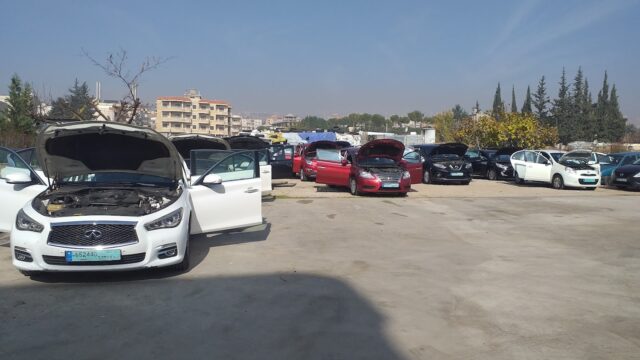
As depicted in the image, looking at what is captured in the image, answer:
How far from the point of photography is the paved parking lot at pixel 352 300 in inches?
167

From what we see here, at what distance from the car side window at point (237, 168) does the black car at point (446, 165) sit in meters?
14.2

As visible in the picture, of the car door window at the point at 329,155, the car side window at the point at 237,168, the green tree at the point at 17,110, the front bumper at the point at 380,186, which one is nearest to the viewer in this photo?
the car side window at the point at 237,168

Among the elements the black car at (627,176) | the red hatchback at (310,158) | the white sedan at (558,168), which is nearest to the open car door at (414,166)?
the red hatchback at (310,158)

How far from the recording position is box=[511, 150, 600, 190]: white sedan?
19.5 metres

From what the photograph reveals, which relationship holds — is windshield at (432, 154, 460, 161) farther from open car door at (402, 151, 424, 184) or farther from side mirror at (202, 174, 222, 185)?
side mirror at (202, 174, 222, 185)

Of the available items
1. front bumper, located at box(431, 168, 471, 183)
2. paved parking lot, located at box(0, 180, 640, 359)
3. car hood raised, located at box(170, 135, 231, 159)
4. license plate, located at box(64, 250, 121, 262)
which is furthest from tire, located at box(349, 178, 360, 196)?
license plate, located at box(64, 250, 121, 262)

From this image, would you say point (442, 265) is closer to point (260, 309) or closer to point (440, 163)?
point (260, 309)

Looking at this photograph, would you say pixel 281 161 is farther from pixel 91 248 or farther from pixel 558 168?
pixel 91 248

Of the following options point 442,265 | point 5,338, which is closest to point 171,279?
point 5,338

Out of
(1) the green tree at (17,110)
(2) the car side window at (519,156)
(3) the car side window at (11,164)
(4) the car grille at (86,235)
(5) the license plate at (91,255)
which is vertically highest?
(1) the green tree at (17,110)

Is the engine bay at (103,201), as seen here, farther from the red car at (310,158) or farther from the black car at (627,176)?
the black car at (627,176)

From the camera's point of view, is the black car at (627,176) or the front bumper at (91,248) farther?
the black car at (627,176)

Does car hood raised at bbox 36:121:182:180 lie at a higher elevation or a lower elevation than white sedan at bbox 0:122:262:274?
higher

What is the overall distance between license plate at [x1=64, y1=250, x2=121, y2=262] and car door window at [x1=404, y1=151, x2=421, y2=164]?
1476 centimetres
